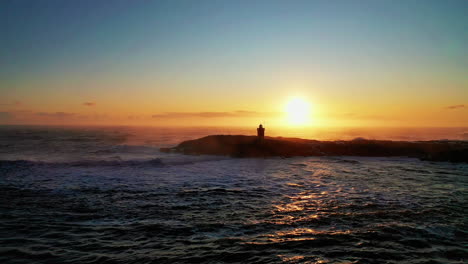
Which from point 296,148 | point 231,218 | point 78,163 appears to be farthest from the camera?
point 296,148

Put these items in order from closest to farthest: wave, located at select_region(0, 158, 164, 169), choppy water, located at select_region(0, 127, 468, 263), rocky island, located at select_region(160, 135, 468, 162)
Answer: choppy water, located at select_region(0, 127, 468, 263) < wave, located at select_region(0, 158, 164, 169) < rocky island, located at select_region(160, 135, 468, 162)

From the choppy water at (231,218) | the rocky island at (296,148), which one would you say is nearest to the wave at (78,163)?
the choppy water at (231,218)

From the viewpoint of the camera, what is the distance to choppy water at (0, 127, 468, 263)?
25.2 ft

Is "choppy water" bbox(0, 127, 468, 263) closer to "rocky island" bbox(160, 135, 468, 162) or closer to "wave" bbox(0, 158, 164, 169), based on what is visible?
"wave" bbox(0, 158, 164, 169)

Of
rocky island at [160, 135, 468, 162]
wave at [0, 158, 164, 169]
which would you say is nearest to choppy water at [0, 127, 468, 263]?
wave at [0, 158, 164, 169]

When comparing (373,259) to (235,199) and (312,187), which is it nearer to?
(235,199)

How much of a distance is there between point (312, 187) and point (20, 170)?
23.3 metres

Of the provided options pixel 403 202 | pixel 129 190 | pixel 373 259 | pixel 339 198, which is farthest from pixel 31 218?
pixel 403 202

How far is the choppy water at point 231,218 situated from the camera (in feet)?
25.2

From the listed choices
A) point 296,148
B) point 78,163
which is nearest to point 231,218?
point 78,163

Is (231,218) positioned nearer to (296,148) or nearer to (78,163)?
(78,163)

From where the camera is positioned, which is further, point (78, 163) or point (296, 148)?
point (296, 148)

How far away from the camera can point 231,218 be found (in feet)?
34.9

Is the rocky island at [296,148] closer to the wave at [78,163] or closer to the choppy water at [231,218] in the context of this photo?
the wave at [78,163]
